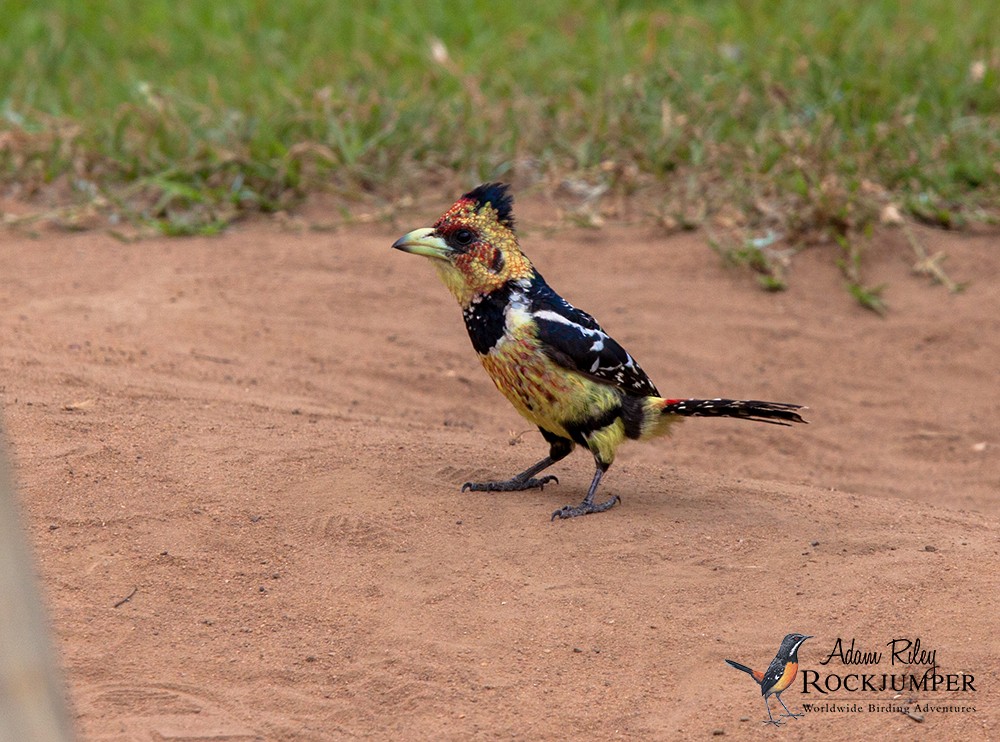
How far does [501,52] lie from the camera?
360 inches

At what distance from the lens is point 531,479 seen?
450 centimetres

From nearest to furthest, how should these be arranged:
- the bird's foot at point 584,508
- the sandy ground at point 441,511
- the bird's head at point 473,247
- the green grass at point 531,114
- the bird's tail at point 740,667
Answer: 1. the sandy ground at point 441,511
2. the bird's tail at point 740,667
3. the bird's foot at point 584,508
4. the bird's head at point 473,247
5. the green grass at point 531,114

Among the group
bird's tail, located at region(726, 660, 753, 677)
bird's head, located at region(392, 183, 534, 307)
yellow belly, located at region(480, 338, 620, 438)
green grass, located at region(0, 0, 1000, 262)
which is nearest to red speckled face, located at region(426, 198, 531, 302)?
bird's head, located at region(392, 183, 534, 307)

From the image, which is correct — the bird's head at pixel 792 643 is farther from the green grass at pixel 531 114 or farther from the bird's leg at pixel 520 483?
the green grass at pixel 531 114

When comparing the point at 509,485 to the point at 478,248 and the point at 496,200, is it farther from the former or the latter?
the point at 496,200

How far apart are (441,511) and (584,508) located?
1.58 ft

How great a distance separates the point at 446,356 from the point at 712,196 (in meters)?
2.24

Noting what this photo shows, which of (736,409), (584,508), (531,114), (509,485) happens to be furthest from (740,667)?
(531,114)

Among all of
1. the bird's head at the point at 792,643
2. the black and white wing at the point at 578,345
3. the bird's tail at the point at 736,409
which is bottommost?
the bird's head at the point at 792,643

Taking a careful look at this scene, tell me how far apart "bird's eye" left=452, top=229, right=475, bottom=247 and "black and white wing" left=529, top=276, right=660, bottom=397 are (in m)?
0.27

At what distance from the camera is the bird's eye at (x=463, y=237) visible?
4273 millimetres

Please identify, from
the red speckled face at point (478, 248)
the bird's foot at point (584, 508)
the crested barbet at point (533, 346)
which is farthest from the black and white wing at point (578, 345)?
the bird's foot at point (584, 508)

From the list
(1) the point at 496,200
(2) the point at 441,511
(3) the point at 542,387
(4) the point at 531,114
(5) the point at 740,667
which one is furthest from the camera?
(4) the point at 531,114

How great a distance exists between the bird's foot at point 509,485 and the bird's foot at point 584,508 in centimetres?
22
